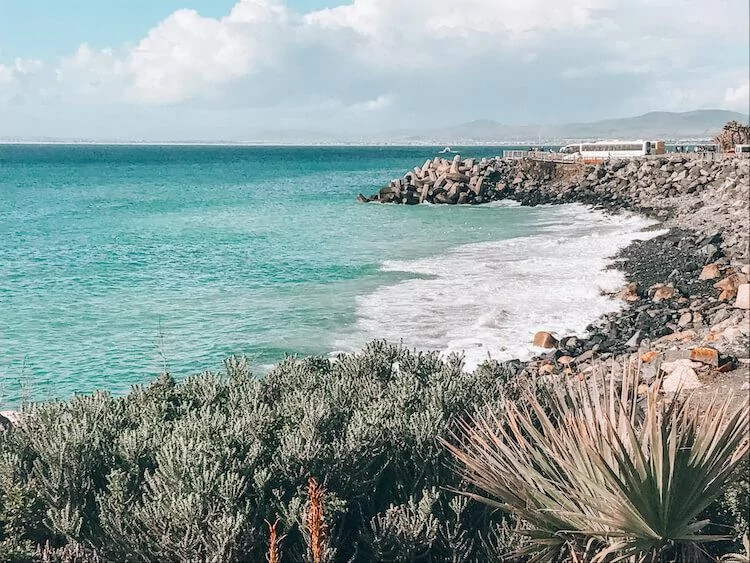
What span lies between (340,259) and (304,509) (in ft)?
81.8

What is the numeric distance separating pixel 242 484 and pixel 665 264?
20303 mm

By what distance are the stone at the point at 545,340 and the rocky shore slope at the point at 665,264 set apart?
0.07ft

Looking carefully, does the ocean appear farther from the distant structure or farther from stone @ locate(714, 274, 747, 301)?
the distant structure

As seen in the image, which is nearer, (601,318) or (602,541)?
(602,541)

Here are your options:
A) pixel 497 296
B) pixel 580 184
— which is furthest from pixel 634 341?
pixel 580 184

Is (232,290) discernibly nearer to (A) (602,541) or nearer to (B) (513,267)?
(B) (513,267)

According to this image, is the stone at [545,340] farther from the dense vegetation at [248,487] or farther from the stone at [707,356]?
the dense vegetation at [248,487]

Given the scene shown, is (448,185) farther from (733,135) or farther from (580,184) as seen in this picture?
(733,135)

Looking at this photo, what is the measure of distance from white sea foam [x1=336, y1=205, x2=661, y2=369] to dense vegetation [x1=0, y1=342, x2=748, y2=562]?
30.8 feet

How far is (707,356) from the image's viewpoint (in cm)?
1055

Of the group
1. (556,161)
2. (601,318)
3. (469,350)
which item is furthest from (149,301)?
(556,161)

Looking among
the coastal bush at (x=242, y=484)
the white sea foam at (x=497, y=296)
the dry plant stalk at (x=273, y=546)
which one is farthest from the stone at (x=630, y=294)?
the dry plant stalk at (x=273, y=546)

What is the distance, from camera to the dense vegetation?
171 inches

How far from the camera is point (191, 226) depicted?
42.7m
